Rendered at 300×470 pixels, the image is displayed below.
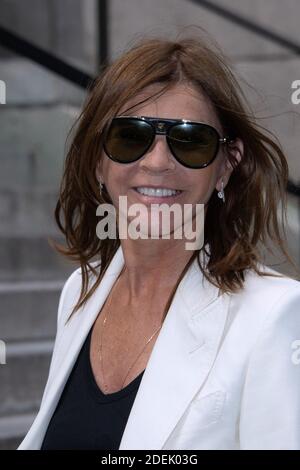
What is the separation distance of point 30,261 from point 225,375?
9.69 ft

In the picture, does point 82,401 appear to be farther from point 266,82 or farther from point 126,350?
point 266,82

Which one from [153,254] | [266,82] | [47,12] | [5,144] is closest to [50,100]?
[5,144]

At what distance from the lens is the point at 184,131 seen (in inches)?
74.0

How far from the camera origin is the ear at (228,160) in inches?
78.2

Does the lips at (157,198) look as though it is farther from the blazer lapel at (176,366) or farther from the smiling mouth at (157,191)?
the blazer lapel at (176,366)

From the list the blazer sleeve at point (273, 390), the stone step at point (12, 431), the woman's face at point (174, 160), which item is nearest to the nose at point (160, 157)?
the woman's face at point (174, 160)

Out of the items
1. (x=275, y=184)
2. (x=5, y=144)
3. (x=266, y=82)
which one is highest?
(x=266, y=82)

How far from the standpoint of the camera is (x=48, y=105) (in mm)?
5328

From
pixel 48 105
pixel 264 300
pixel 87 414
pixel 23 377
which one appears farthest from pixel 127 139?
pixel 48 105

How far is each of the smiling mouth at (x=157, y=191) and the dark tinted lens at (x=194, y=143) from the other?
8 cm

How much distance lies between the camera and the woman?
169 cm

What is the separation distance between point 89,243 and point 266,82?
4162 millimetres

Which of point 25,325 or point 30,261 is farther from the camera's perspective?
point 30,261

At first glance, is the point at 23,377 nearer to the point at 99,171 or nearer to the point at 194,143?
the point at 99,171
